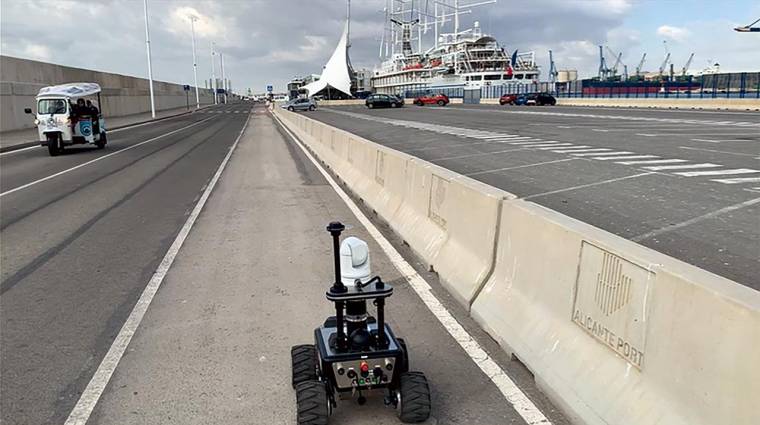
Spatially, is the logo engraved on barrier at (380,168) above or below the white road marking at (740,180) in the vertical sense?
above

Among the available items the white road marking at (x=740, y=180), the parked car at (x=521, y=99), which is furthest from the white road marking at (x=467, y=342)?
the parked car at (x=521, y=99)

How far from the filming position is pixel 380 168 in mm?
10453

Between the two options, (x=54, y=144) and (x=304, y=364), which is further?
(x=54, y=144)

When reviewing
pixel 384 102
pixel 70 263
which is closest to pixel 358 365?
pixel 70 263

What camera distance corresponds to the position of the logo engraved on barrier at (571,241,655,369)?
124 inches

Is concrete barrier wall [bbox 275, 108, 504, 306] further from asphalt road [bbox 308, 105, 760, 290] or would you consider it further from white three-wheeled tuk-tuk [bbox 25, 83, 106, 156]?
white three-wheeled tuk-tuk [bbox 25, 83, 106, 156]

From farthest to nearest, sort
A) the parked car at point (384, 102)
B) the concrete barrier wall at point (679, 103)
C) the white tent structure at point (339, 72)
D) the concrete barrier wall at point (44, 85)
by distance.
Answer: the white tent structure at point (339, 72), the parked car at point (384, 102), the concrete barrier wall at point (679, 103), the concrete barrier wall at point (44, 85)

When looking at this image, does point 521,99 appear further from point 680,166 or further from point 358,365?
point 358,365

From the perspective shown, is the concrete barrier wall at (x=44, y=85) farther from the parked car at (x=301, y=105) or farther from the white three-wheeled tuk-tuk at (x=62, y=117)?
the parked car at (x=301, y=105)

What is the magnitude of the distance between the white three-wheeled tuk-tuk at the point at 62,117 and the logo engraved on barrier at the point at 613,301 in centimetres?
2224

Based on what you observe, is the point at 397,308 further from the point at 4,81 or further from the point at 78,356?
the point at 4,81

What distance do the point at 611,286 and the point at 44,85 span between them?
4831 centimetres

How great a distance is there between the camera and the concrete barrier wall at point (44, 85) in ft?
119

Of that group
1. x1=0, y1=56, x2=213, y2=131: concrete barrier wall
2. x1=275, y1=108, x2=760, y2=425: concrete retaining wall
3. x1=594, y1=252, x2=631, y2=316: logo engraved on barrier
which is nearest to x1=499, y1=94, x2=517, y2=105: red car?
x1=0, y1=56, x2=213, y2=131: concrete barrier wall
